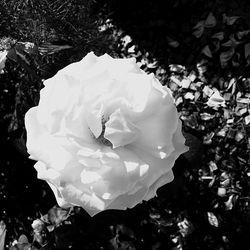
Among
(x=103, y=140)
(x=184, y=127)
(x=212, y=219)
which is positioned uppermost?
(x=103, y=140)

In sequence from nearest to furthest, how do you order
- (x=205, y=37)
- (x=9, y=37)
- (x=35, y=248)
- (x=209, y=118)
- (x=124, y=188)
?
(x=124, y=188) < (x=35, y=248) < (x=9, y=37) < (x=209, y=118) < (x=205, y=37)

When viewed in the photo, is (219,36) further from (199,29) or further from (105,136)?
(105,136)

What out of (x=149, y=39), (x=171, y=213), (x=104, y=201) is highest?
(x=104, y=201)

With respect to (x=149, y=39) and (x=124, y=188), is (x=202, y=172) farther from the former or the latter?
(x=124, y=188)

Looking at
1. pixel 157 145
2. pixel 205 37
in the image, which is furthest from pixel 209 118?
pixel 157 145

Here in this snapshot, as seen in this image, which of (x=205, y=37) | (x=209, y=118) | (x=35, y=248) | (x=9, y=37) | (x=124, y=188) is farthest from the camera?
(x=205, y=37)

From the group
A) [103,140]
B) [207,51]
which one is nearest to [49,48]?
[103,140]
